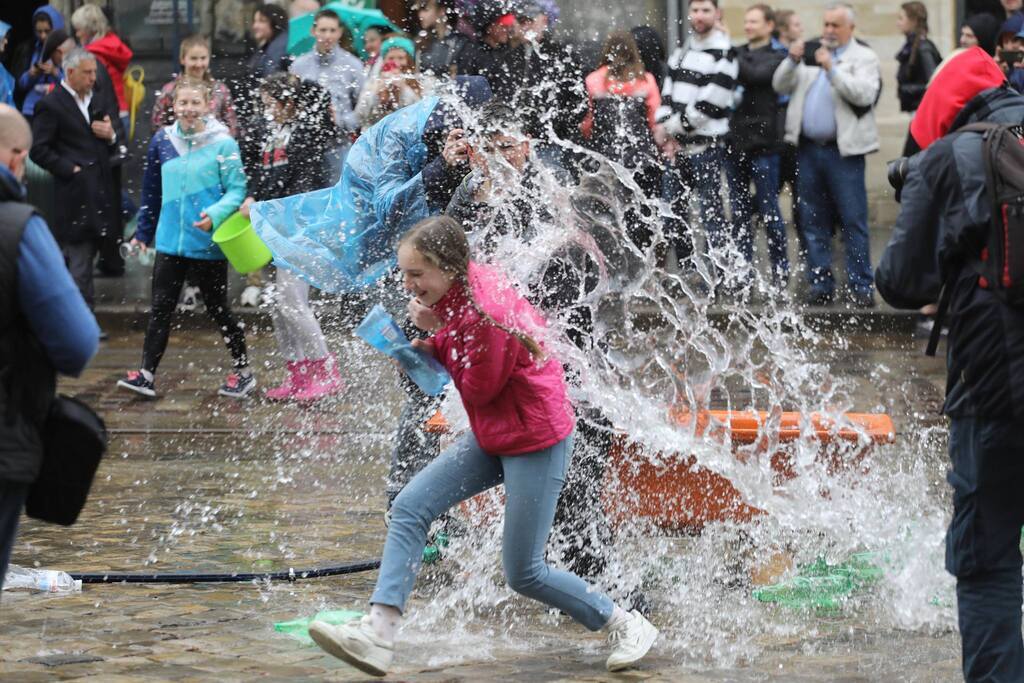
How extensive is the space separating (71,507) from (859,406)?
21.8ft

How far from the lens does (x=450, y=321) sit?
17.3ft

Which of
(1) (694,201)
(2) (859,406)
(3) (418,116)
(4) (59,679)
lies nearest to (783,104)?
(1) (694,201)

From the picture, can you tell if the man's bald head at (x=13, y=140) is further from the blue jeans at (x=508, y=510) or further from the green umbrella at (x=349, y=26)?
the green umbrella at (x=349, y=26)

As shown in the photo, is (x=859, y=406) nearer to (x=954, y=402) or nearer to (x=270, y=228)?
(x=270, y=228)

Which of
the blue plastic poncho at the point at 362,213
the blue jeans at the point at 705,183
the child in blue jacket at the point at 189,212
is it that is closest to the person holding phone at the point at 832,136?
the blue jeans at the point at 705,183

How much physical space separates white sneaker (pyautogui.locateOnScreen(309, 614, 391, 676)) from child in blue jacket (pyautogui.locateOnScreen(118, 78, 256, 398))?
578 cm

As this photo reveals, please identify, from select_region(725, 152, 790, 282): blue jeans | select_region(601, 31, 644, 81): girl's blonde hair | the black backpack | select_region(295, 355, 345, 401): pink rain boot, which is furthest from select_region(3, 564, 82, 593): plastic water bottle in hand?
select_region(725, 152, 790, 282): blue jeans

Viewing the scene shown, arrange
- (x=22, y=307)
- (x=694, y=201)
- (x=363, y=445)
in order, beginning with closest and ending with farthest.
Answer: (x=22, y=307) → (x=363, y=445) → (x=694, y=201)

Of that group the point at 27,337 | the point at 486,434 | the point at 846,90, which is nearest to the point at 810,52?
the point at 846,90

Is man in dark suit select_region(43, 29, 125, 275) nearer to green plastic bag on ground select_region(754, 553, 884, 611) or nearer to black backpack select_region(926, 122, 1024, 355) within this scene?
green plastic bag on ground select_region(754, 553, 884, 611)

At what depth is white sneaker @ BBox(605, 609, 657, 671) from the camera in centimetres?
543

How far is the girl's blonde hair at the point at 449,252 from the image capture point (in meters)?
5.19

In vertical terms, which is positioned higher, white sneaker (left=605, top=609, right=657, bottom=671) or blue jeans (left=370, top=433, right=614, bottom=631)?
A: blue jeans (left=370, top=433, right=614, bottom=631)

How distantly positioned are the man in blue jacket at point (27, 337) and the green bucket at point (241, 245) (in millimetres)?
5963
